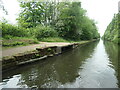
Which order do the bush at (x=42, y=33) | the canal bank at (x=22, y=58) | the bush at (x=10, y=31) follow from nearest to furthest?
the canal bank at (x=22, y=58) < the bush at (x=10, y=31) < the bush at (x=42, y=33)

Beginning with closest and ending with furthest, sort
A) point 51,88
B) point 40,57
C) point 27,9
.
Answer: point 51,88 → point 40,57 → point 27,9

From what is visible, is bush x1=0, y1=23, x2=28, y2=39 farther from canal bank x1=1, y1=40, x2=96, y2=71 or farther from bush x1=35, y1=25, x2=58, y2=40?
canal bank x1=1, y1=40, x2=96, y2=71

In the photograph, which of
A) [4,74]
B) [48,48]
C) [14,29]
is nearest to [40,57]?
[48,48]

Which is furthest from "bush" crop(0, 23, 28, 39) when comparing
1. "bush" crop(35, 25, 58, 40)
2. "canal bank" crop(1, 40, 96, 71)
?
"canal bank" crop(1, 40, 96, 71)

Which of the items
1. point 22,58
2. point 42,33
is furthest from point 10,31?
point 42,33

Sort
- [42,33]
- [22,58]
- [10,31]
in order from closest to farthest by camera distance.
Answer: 1. [22,58]
2. [10,31]
3. [42,33]

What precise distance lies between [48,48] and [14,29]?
17.0ft

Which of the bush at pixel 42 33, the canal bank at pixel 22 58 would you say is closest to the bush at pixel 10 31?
the bush at pixel 42 33

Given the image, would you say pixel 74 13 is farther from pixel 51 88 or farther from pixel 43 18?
pixel 51 88

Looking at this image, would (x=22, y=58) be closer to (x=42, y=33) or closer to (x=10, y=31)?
(x=10, y=31)

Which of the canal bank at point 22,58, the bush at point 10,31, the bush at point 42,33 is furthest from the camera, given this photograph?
the bush at point 42,33

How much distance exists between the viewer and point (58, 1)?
23.4m

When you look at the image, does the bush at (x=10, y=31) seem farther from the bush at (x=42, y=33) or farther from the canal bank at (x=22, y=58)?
the canal bank at (x=22, y=58)

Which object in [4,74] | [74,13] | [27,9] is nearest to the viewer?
[4,74]
